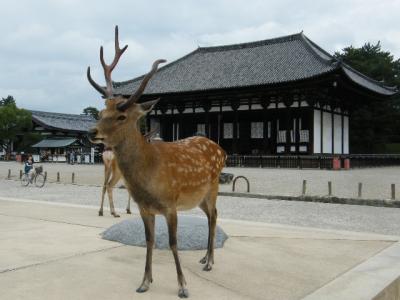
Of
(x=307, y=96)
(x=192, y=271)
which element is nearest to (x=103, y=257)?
(x=192, y=271)

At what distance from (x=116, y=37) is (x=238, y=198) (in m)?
9.57

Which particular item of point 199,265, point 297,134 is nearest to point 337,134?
point 297,134

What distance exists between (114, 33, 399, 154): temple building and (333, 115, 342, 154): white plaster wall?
0.24 ft

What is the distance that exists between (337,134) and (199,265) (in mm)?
27982

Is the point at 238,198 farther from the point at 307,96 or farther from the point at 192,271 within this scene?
the point at 307,96

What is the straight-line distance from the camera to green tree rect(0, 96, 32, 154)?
157ft

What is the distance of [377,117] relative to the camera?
3994 centimetres

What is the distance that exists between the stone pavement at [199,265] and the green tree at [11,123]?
46053mm

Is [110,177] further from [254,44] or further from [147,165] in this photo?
[254,44]

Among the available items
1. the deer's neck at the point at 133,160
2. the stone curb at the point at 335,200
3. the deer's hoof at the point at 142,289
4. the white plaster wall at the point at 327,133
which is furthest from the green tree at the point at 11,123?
the deer's hoof at the point at 142,289

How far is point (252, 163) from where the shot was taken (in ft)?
92.8

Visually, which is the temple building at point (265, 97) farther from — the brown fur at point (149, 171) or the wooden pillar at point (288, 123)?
the brown fur at point (149, 171)

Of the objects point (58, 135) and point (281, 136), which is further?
point (58, 135)

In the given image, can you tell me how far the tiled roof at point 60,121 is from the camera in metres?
54.2
